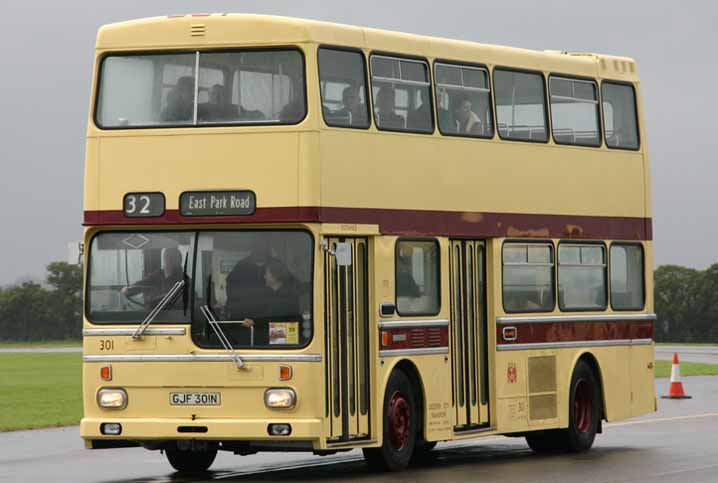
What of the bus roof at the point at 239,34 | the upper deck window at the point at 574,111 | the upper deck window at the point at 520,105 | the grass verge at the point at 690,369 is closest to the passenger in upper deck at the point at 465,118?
the upper deck window at the point at 520,105

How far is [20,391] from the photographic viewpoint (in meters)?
35.8

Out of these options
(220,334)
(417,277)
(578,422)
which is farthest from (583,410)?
(220,334)

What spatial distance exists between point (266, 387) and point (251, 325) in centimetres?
59

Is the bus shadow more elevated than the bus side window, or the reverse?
the bus side window

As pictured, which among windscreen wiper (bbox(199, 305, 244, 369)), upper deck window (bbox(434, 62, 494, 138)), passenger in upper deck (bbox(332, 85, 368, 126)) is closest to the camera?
windscreen wiper (bbox(199, 305, 244, 369))

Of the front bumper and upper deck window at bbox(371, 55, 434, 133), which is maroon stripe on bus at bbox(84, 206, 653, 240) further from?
the front bumper

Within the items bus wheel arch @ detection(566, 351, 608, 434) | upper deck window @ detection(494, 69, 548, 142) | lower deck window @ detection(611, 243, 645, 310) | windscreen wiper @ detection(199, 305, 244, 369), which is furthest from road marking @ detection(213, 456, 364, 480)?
lower deck window @ detection(611, 243, 645, 310)

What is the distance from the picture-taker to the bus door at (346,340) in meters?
16.9

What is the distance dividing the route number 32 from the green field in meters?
9.13

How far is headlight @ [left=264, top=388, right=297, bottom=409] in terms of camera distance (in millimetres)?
16469

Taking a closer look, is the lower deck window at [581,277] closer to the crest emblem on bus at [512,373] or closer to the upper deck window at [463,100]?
the crest emblem on bus at [512,373]

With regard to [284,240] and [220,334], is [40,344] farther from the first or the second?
[284,240]

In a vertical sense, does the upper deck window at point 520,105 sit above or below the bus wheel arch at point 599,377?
above

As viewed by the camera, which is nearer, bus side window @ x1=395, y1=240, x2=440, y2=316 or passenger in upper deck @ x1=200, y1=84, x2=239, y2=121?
passenger in upper deck @ x1=200, y1=84, x2=239, y2=121
